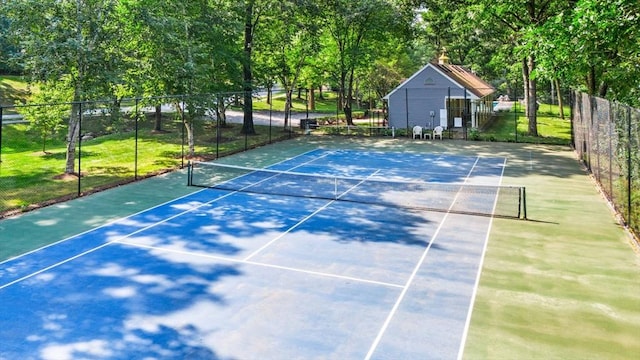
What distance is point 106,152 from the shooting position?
24344 mm

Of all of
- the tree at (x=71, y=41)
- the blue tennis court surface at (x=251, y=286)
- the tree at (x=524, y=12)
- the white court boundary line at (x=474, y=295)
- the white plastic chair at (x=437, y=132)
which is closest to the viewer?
the white court boundary line at (x=474, y=295)

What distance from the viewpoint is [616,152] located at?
1323 cm

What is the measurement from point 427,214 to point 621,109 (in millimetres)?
5325

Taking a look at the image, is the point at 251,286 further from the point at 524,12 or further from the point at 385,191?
the point at 524,12

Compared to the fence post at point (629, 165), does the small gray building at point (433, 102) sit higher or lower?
higher

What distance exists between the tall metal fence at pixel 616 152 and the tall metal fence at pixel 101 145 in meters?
14.6

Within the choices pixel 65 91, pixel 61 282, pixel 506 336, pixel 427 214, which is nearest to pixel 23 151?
A: pixel 65 91

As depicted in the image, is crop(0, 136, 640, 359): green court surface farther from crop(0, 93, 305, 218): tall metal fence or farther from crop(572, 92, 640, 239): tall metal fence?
crop(0, 93, 305, 218): tall metal fence

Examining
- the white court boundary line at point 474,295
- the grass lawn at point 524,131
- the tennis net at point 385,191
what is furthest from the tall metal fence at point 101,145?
the grass lawn at point 524,131

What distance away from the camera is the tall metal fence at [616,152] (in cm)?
1118

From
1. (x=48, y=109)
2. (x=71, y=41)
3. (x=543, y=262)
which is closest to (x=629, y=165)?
(x=543, y=262)

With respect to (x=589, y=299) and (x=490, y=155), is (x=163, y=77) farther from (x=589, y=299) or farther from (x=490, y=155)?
(x=589, y=299)

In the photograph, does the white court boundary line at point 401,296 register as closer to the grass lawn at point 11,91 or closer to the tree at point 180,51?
the tree at point 180,51

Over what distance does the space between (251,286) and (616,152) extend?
405 inches
